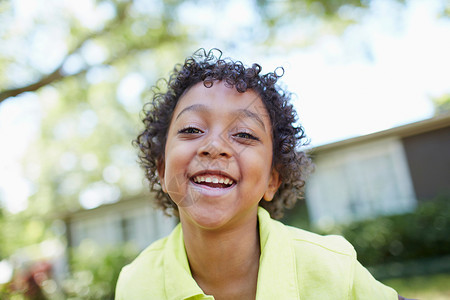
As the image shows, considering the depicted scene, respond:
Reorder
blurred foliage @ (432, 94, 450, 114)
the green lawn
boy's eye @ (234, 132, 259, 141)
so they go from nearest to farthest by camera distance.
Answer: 1. boy's eye @ (234, 132, 259, 141)
2. the green lawn
3. blurred foliage @ (432, 94, 450, 114)

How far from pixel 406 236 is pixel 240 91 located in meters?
8.51

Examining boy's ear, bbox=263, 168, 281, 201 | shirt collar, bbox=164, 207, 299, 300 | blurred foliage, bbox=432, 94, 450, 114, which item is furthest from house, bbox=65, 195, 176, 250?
blurred foliage, bbox=432, 94, 450, 114

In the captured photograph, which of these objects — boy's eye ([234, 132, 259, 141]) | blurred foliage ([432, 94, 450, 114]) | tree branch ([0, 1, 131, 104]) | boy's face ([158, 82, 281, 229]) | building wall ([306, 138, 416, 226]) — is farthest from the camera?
blurred foliage ([432, 94, 450, 114])

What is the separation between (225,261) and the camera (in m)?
1.98

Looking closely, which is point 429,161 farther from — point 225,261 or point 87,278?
point 225,261

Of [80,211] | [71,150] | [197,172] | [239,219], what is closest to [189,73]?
[197,172]

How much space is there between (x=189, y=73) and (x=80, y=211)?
14.1 meters

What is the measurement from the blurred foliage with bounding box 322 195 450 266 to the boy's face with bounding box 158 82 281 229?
7991mm

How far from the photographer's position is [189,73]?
7.78ft

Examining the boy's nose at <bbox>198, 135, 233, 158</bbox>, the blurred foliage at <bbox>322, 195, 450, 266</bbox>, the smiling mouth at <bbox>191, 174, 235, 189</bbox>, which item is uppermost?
the boy's nose at <bbox>198, 135, 233, 158</bbox>

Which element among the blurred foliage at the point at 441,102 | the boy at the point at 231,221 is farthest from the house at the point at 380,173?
the blurred foliage at the point at 441,102

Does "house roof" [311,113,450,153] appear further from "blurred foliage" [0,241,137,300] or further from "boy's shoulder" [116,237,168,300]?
"boy's shoulder" [116,237,168,300]

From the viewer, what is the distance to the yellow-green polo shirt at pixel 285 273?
1.81 m

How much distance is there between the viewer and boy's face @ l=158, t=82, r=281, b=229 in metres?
1.76
